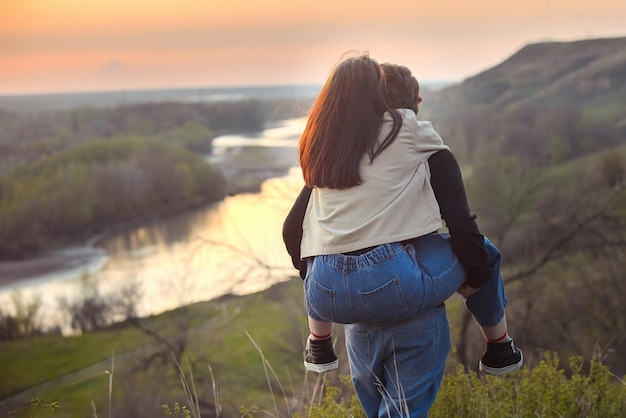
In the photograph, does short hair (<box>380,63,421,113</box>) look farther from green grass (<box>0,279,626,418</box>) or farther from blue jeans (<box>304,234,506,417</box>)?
green grass (<box>0,279,626,418</box>)

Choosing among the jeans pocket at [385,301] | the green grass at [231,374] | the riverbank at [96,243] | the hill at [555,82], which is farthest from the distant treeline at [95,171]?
the jeans pocket at [385,301]

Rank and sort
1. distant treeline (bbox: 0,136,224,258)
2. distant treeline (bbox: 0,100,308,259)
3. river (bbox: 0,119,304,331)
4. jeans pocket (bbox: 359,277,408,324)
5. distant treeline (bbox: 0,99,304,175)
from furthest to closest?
distant treeline (bbox: 0,99,304,175) → distant treeline (bbox: 0,100,308,259) → distant treeline (bbox: 0,136,224,258) → river (bbox: 0,119,304,331) → jeans pocket (bbox: 359,277,408,324)

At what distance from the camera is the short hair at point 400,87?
160 cm

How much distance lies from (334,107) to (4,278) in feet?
72.2

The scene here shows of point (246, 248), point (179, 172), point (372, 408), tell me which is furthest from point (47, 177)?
point (372, 408)

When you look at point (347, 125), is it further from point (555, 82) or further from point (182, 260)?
point (555, 82)

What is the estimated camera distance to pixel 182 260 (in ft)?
51.3

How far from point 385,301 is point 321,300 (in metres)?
0.16

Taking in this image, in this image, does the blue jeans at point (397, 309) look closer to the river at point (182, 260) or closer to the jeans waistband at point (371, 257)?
the jeans waistband at point (371, 257)

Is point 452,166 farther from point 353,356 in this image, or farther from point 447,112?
point 447,112

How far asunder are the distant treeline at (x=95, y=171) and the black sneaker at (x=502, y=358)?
20.0m

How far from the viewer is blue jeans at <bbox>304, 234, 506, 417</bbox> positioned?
4.82 ft

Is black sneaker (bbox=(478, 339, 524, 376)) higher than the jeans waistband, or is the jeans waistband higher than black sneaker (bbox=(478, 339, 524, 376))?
the jeans waistband

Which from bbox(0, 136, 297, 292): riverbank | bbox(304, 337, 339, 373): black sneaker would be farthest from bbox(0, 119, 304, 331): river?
bbox(304, 337, 339, 373): black sneaker
